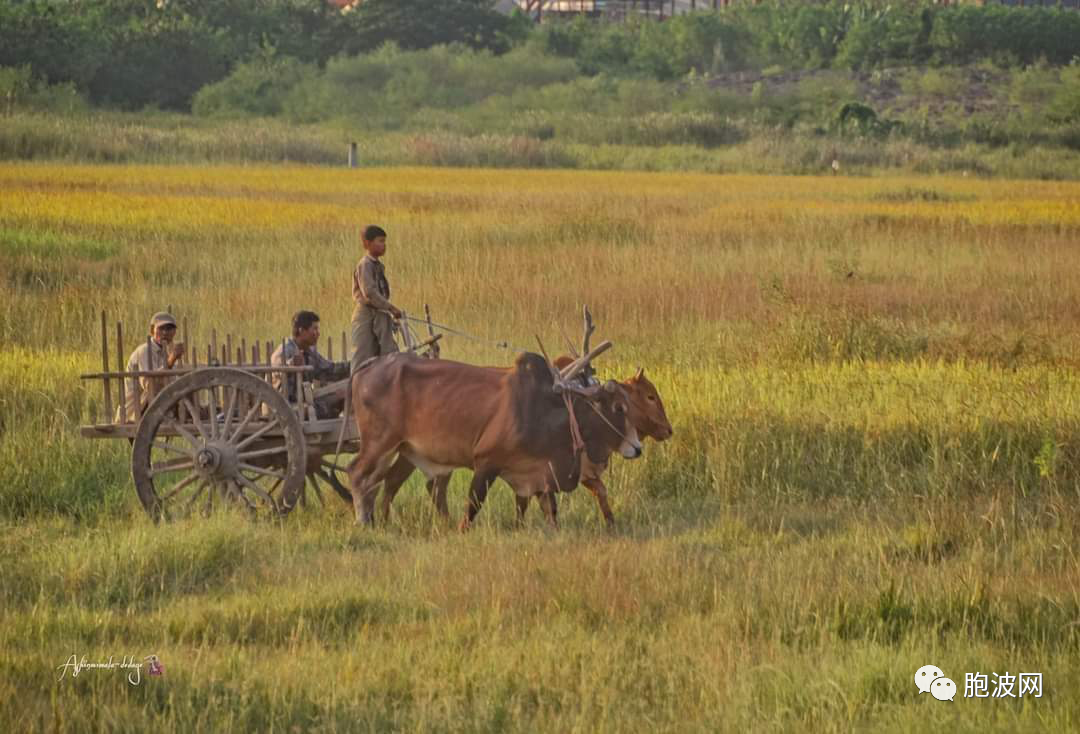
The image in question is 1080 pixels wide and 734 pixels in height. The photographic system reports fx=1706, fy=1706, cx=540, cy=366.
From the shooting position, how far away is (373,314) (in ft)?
28.4

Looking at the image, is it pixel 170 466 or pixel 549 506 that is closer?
pixel 549 506

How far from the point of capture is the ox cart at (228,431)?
26.3ft

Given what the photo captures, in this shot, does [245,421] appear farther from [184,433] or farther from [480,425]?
[480,425]

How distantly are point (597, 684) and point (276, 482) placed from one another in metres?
2.99

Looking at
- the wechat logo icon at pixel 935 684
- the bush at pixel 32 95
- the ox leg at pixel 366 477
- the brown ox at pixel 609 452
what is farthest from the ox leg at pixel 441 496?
the bush at pixel 32 95

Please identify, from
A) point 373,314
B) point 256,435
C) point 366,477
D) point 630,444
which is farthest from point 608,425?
point 256,435

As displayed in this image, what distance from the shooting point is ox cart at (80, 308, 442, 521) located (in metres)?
8.03

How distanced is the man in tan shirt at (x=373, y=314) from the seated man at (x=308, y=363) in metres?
0.15

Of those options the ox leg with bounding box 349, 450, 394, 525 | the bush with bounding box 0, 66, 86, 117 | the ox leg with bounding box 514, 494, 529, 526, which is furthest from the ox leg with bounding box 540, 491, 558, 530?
the bush with bounding box 0, 66, 86, 117

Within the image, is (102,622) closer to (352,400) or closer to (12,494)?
(352,400)

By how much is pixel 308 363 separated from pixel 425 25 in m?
50.6

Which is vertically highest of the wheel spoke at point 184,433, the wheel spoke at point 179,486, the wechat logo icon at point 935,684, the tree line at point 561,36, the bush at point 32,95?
the tree line at point 561,36

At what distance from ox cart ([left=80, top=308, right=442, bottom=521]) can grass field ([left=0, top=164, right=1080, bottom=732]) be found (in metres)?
0.31

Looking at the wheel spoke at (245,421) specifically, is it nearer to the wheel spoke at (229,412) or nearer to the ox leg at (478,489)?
the wheel spoke at (229,412)
